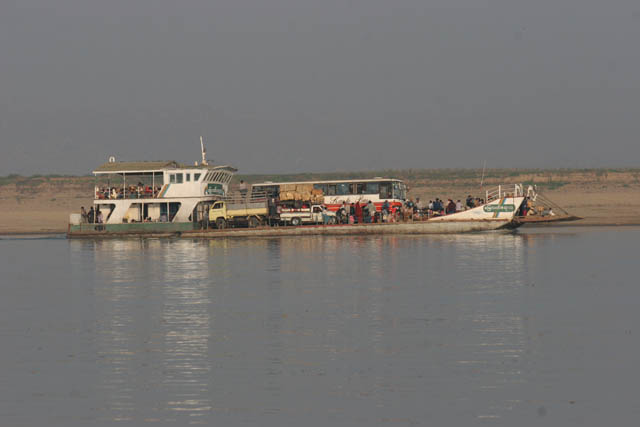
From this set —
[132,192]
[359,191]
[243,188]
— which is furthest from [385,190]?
[132,192]

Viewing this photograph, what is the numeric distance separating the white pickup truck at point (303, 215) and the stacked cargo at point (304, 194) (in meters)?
0.64

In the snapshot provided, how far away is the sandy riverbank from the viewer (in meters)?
73.2

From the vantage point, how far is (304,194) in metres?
52.2

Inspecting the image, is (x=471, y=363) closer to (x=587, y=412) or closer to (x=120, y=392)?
(x=587, y=412)

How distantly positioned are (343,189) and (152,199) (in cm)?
1217

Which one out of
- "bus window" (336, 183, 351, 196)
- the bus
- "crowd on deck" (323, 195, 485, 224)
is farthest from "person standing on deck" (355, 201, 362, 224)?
"bus window" (336, 183, 351, 196)

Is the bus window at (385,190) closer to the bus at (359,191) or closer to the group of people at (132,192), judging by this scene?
the bus at (359,191)

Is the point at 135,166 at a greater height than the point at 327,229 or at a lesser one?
greater

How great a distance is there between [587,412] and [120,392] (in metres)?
6.91

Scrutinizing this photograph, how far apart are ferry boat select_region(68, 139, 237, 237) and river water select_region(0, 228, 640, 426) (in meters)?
20.2

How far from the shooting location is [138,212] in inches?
2128

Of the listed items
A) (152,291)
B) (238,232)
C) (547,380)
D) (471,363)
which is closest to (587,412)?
(547,380)

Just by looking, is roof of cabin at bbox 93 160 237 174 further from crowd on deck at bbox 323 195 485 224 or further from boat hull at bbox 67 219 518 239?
crowd on deck at bbox 323 195 485 224

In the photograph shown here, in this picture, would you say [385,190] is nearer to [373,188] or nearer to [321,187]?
[373,188]
